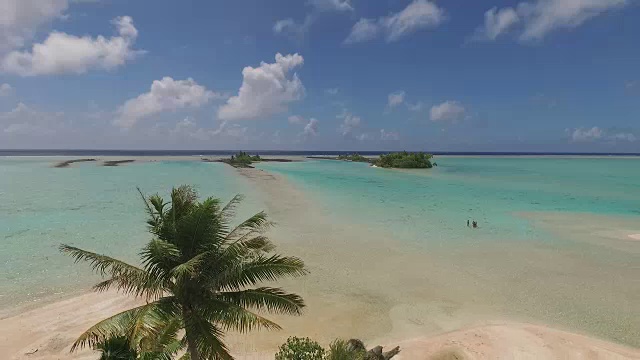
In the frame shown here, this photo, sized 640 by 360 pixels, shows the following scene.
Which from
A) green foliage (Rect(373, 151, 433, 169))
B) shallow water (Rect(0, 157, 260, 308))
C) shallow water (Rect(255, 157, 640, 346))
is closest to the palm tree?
shallow water (Rect(255, 157, 640, 346))

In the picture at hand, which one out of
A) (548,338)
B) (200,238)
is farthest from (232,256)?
(548,338)

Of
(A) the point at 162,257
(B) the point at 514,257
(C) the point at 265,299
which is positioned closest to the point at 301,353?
(C) the point at 265,299

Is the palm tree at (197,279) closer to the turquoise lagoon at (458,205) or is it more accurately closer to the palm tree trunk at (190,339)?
the palm tree trunk at (190,339)

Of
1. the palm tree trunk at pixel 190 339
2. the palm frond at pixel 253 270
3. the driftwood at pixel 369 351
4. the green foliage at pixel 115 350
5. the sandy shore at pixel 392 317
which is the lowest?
the sandy shore at pixel 392 317

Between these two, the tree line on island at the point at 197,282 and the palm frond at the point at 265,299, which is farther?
the palm frond at the point at 265,299

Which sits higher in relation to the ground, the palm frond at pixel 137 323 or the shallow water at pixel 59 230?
the palm frond at pixel 137 323

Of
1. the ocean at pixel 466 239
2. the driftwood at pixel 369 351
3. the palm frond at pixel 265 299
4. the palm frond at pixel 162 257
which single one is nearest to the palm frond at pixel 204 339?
the palm frond at pixel 265 299

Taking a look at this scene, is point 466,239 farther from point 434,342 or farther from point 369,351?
point 369,351
